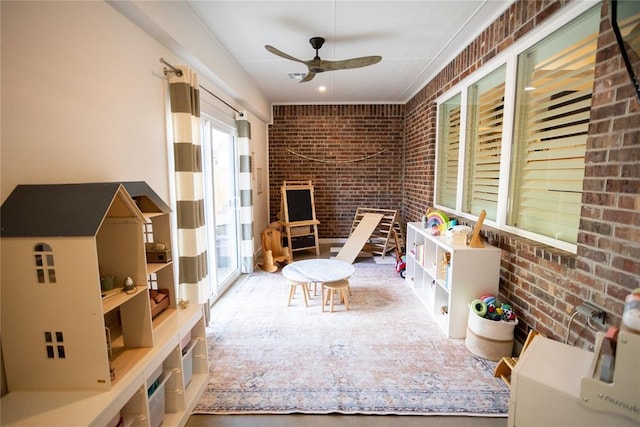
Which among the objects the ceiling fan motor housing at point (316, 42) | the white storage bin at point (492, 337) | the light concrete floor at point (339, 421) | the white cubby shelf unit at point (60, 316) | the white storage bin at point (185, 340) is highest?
the ceiling fan motor housing at point (316, 42)

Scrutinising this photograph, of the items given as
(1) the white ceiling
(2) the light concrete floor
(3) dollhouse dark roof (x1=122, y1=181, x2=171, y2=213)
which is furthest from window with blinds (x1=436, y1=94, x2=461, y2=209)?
(3) dollhouse dark roof (x1=122, y1=181, x2=171, y2=213)

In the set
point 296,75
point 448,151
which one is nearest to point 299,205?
point 296,75

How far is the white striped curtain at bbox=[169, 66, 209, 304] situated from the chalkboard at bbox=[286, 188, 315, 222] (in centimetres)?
261

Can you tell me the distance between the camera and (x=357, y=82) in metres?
4.23

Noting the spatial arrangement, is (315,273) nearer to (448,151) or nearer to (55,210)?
(55,210)

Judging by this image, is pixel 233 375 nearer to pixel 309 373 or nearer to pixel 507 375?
pixel 309 373

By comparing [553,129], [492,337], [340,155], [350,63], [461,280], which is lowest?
[492,337]

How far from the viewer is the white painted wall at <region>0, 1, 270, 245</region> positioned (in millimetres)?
1159

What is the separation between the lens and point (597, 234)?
1572 millimetres

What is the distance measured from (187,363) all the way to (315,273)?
4.78ft

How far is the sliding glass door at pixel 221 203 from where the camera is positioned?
317cm

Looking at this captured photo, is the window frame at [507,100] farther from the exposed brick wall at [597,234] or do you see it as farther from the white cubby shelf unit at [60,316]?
the white cubby shelf unit at [60,316]

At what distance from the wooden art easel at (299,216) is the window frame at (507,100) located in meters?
2.40

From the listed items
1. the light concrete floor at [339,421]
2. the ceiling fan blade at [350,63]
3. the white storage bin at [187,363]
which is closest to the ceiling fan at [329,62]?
the ceiling fan blade at [350,63]
